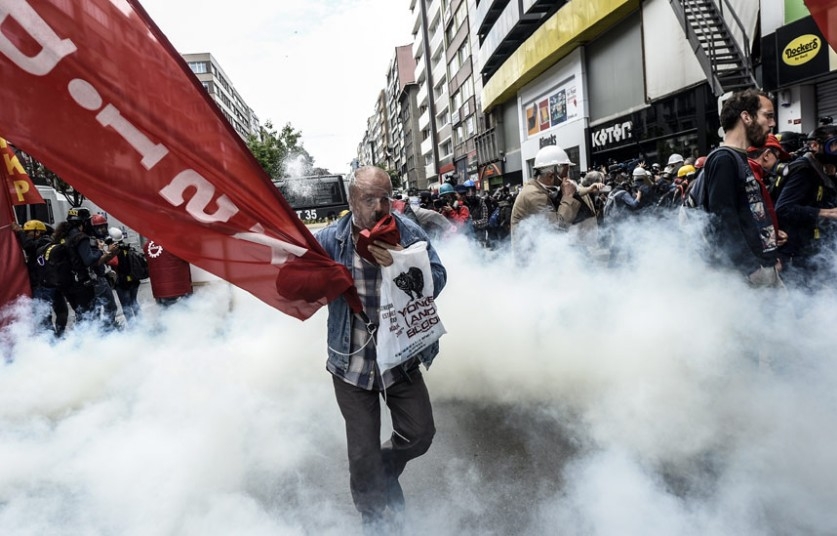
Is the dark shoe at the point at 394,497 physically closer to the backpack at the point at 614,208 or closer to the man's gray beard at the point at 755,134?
the man's gray beard at the point at 755,134

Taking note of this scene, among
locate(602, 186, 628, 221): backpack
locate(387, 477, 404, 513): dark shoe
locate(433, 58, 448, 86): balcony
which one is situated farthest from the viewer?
locate(433, 58, 448, 86): balcony

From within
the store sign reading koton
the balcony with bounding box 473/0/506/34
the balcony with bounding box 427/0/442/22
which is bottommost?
the store sign reading koton

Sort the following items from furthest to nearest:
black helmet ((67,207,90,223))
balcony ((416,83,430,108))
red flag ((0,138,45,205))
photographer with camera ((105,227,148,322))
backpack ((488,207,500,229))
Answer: balcony ((416,83,430,108)) → backpack ((488,207,500,229)) → photographer with camera ((105,227,148,322)) → black helmet ((67,207,90,223)) → red flag ((0,138,45,205))

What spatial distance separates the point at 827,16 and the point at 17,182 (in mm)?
5836

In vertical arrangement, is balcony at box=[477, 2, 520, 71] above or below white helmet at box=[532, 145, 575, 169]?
above

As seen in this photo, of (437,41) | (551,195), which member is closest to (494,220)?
(551,195)

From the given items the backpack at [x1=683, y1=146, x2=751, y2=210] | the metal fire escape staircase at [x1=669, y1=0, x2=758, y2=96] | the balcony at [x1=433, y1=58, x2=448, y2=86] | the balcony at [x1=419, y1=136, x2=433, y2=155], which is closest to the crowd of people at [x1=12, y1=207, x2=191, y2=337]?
the backpack at [x1=683, y1=146, x2=751, y2=210]

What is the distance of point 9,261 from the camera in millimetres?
5008

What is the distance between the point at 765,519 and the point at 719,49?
1177 cm

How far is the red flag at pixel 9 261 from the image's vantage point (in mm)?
4930

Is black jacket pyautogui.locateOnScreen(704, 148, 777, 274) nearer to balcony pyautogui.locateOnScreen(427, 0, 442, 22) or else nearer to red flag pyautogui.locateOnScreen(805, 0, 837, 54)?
red flag pyautogui.locateOnScreen(805, 0, 837, 54)

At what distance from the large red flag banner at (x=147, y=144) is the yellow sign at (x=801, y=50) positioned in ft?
31.7

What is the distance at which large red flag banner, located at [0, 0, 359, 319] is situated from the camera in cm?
189

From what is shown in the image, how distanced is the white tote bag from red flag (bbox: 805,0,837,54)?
1713 mm
